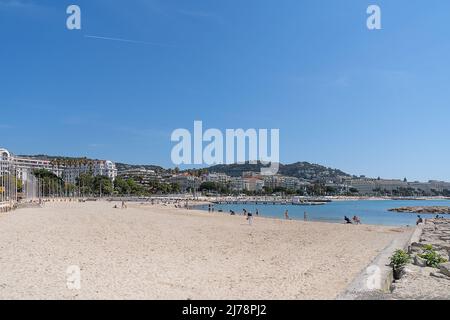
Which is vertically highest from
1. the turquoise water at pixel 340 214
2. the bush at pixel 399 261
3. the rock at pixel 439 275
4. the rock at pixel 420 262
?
the bush at pixel 399 261

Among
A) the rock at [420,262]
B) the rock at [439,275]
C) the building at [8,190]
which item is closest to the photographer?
the rock at [439,275]

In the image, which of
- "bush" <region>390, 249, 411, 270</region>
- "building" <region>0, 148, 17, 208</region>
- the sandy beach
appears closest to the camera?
the sandy beach

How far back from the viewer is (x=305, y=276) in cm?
1038

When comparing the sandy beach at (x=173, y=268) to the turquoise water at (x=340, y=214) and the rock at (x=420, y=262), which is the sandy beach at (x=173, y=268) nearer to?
the rock at (x=420, y=262)

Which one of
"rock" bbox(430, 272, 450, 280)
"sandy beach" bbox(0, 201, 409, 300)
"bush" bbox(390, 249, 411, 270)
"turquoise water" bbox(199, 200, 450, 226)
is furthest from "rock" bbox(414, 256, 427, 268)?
"turquoise water" bbox(199, 200, 450, 226)

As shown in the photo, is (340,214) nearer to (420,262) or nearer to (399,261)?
(420,262)

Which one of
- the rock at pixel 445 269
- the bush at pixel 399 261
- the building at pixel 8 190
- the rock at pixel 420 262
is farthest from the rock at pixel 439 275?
the building at pixel 8 190

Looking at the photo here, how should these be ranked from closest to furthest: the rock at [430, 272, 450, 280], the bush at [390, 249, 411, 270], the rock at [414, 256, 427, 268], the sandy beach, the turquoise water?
the sandy beach < the rock at [430, 272, 450, 280] < the bush at [390, 249, 411, 270] < the rock at [414, 256, 427, 268] < the turquoise water

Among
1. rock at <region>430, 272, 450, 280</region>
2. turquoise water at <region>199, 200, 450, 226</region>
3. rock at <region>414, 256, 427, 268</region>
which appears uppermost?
rock at <region>430, 272, 450, 280</region>

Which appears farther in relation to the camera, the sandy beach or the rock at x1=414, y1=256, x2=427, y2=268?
the rock at x1=414, y1=256, x2=427, y2=268

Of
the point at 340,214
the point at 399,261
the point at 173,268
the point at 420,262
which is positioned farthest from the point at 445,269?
the point at 340,214

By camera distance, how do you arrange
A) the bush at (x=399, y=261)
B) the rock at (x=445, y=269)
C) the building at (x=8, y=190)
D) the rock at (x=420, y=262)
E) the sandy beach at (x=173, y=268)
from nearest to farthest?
the sandy beach at (x=173, y=268) → the rock at (x=445, y=269) → the bush at (x=399, y=261) → the rock at (x=420, y=262) → the building at (x=8, y=190)

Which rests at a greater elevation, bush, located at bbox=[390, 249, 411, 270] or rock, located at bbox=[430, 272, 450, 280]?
bush, located at bbox=[390, 249, 411, 270]

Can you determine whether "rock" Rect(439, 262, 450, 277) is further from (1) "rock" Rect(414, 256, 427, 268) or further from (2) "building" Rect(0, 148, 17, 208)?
(2) "building" Rect(0, 148, 17, 208)
